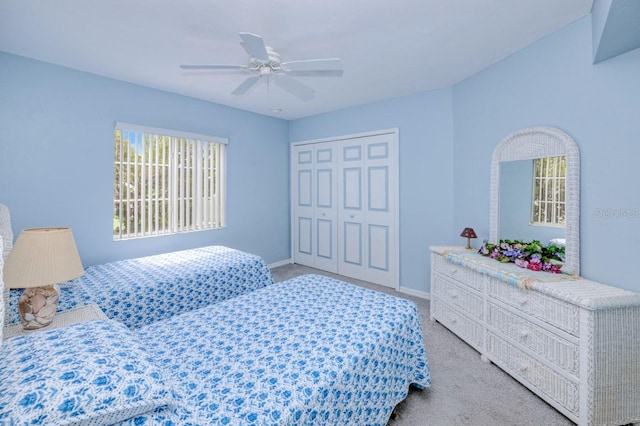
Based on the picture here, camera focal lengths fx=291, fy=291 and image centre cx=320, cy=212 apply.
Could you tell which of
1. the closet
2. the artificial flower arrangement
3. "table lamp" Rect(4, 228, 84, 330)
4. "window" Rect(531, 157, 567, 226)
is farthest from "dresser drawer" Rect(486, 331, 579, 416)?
"table lamp" Rect(4, 228, 84, 330)

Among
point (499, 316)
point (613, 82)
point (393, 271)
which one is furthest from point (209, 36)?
point (393, 271)

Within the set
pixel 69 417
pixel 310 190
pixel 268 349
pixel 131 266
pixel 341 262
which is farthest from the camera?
pixel 310 190

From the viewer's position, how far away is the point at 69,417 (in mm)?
808

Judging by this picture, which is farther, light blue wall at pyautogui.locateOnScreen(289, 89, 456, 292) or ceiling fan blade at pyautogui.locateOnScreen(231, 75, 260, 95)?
light blue wall at pyautogui.locateOnScreen(289, 89, 456, 292)

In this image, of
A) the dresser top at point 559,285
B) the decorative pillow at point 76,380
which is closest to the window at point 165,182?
the decorative pillow at point 76,380

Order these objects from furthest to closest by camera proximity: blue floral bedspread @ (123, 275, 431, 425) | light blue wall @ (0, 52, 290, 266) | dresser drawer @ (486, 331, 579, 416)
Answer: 1. light blue wall @ (0, 52, 290, 266)
2. dresser drawer @ (486, 331, 579, 416)
3. blue floral bedspread @ (123, 275, 431, 425)

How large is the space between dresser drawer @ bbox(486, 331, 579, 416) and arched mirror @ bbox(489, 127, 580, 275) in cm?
70

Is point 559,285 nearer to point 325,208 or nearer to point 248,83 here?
point 248,83

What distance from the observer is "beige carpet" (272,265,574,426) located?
175 cm

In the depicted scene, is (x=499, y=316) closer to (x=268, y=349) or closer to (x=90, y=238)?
(x=268, y=349)

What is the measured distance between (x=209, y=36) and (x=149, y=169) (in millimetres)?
1988

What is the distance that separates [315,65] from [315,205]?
3.00 meters

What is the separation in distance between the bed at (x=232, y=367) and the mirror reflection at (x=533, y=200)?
132 centimetres

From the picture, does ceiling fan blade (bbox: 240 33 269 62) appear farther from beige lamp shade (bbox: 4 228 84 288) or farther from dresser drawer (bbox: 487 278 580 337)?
dresser drawer (bbox: 487 278 580 337)
